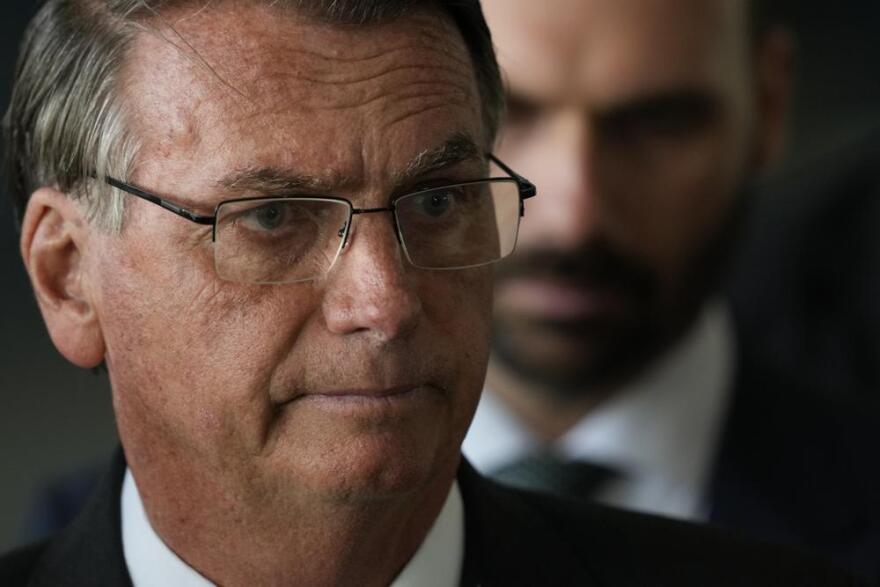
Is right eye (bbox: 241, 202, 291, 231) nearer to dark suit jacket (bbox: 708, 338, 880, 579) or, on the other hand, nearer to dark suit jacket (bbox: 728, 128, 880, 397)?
dark suit jacket (bbox: 708, 338, 880, 579)

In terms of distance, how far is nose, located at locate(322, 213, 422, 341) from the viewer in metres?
1.90

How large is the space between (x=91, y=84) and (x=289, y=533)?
0.58m

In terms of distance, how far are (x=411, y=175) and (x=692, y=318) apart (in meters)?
1.84

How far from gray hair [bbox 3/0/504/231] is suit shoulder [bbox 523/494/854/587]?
55cm

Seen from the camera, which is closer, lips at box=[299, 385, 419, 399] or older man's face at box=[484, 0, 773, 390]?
lips at box=[299, 385, 419, 399]

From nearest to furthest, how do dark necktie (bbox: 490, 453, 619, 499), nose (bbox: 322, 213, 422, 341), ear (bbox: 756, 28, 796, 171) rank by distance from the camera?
nose (bbox: 322, 213, 422, 341) < dark necktie (bbox: 490, 453, 619, 499) < ear (bbox: 756, 28, 796, 171)

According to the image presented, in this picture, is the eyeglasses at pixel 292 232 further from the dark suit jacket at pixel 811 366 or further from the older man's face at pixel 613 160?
the dark suit jacket at pixel 811 366

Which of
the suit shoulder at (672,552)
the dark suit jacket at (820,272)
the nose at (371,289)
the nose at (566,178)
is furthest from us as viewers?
the dark suit jacket at (820,272)

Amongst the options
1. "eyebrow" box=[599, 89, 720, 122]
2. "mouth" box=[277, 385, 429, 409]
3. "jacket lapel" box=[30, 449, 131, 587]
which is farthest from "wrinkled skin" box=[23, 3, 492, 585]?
"eyebrow" box=[599, 89, 720, 122]

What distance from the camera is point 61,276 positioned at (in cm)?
214

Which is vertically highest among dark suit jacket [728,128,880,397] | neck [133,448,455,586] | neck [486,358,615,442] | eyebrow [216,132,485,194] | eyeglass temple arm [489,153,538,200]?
eyebrow [216,132,485,194]

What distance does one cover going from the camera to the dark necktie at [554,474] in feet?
12.0


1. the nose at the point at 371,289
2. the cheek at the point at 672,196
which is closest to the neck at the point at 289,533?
the nose at the point at 371,289

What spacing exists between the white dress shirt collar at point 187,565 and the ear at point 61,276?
0.20m
